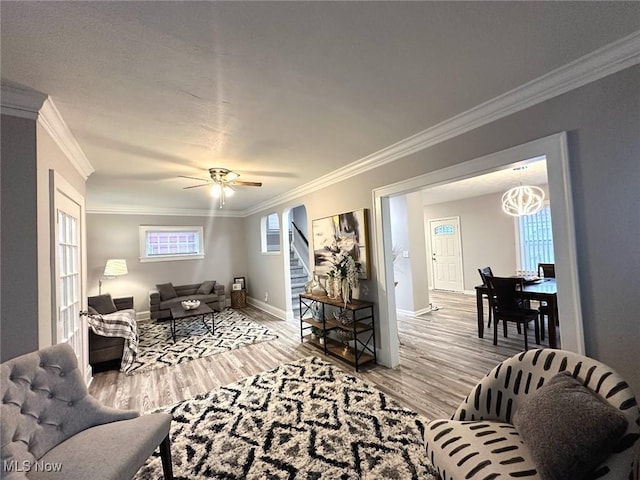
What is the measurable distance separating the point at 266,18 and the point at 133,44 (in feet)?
2.31

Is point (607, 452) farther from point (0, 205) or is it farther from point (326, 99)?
point (0, 205)

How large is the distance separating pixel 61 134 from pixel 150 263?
15.1 ft

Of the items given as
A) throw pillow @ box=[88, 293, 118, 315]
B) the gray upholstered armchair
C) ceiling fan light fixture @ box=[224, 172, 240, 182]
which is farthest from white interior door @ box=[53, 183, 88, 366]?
ceiling fan light fixture @ box=[224, 172, 240, 182]

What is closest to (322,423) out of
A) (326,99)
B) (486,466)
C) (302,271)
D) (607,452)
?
(486,466)

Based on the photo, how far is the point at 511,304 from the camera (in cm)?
348

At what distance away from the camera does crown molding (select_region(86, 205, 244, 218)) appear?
220 inches

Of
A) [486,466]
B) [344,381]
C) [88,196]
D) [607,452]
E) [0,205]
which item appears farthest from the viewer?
[88,196]

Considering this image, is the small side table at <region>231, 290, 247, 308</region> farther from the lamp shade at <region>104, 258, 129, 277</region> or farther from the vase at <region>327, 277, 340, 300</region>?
the vase at <region>327, 277, 340, 300</region>

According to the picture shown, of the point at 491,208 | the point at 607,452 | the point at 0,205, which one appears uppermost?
the point at 491,208

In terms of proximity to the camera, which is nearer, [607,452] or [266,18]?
[607,452]

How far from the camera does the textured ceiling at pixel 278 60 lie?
1.17 metres

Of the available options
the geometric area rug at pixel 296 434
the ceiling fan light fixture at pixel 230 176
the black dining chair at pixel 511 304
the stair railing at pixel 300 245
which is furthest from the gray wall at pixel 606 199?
the stair railing at pixel 300 245

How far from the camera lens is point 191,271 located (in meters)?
6.50

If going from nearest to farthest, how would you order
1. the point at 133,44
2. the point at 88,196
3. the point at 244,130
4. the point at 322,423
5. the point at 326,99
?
the point at 133,44, the point at 326,99, the point at 322,423, the point at 244,130, the point at 88,196
